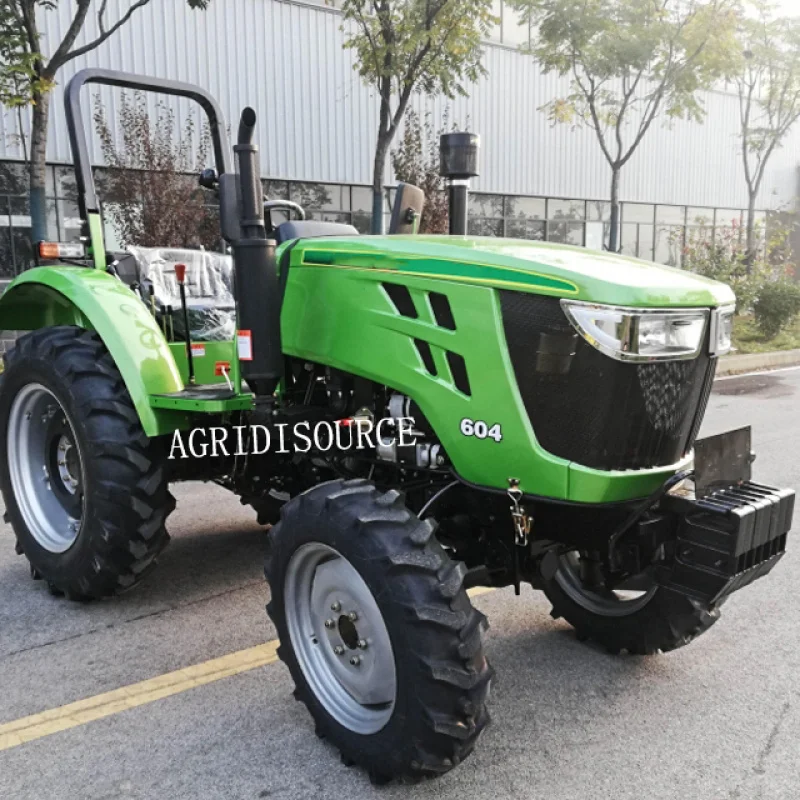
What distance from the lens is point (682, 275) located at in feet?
9.17

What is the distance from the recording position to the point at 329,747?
2.85 metres

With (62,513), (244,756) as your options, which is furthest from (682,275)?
(62,513)

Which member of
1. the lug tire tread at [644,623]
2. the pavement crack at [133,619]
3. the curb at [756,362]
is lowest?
the curb at [756,362]

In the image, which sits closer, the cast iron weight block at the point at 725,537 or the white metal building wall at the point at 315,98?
the cast iron weight block at the point at 725,537

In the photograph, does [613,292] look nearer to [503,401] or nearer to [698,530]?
[503,401]

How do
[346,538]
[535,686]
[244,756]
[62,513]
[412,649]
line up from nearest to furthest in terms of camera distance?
[412,649] → [346,538] → [244,756] → [535,686] → [62,513]

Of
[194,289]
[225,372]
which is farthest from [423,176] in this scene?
[225,372]

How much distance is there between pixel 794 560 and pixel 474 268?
310 cm

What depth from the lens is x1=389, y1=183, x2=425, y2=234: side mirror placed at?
3703mm

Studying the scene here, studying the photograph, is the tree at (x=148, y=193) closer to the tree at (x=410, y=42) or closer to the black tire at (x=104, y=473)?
the tree at (x=410, y=42)

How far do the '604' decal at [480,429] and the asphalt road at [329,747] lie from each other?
3.39ft

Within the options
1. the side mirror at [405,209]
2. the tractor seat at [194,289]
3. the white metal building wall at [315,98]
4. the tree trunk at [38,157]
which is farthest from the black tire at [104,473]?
the white metal building wall at [315,98]

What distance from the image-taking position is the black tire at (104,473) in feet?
11.8

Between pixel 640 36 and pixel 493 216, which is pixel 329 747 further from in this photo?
pixel 493 216
